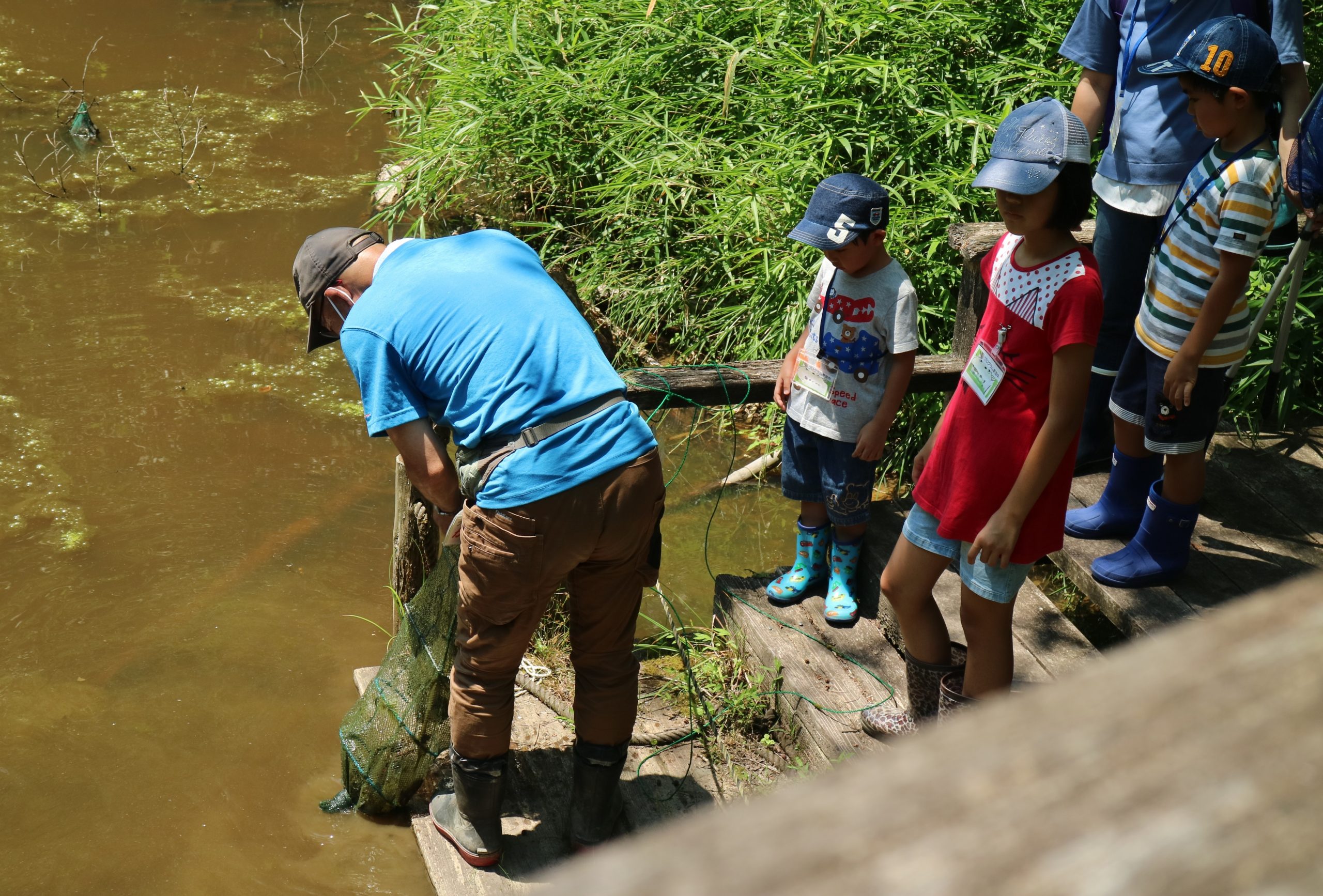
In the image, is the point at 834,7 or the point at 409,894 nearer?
the point at 409,894

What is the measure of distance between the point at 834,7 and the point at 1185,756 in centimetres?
554

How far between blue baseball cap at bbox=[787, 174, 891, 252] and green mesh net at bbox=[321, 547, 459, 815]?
122cm

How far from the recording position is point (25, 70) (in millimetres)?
9227

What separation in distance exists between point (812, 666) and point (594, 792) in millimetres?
758

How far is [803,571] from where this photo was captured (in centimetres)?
351

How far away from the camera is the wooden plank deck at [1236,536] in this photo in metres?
A: 3.23

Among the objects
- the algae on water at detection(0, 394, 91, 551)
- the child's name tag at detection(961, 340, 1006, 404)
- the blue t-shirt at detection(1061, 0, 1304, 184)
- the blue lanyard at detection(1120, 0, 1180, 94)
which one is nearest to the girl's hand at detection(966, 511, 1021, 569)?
the child's name tag at detection(961, 340, 1006, 404)

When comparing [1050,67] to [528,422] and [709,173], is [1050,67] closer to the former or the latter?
[709,173]

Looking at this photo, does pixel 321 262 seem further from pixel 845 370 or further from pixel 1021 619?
pixel 1021 619

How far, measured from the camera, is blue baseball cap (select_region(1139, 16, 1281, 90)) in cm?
265

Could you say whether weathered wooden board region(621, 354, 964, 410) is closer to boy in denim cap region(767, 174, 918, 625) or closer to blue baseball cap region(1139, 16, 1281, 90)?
boy in denim cap region(767, 174, 918, 625)

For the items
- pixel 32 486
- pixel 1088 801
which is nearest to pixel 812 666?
pixel 1088 801

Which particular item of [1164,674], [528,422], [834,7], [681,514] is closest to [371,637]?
[681,514]

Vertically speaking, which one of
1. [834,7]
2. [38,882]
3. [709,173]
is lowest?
[38,882]
